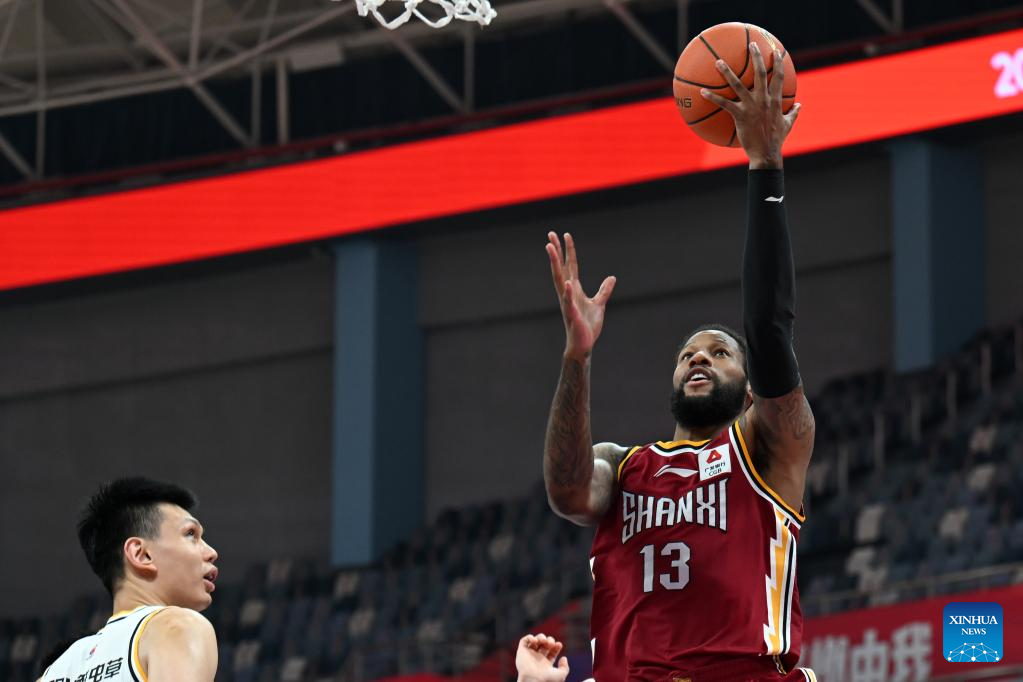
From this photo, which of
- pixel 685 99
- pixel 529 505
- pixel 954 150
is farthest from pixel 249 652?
pixel 685 99

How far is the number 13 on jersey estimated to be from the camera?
458 centimetres

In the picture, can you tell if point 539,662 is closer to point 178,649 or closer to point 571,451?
point 571,451

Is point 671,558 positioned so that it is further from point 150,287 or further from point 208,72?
point 150,287

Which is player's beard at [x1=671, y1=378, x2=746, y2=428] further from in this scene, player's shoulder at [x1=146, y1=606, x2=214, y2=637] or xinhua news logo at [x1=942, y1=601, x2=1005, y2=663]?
xinhua news logo at [x1=942, y1=601, x2=1005, y2=663]

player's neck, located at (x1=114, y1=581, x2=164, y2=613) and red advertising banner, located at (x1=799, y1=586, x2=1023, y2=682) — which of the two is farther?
red advertising banner, located at (x1=799, y1=586, x2=1023, y2=682)

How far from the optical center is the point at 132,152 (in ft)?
71.5

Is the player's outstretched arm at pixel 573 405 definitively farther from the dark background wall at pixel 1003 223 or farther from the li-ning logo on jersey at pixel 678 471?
the dark background wall at pixel 1003 223

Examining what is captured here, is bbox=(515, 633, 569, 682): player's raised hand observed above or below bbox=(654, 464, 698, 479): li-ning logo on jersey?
below

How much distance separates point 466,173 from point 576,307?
14.5 metres

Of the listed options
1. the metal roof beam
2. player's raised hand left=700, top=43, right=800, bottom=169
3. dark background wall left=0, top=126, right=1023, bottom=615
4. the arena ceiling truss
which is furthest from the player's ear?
the metal roof beam

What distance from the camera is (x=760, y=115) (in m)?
4.45

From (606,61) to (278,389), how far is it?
19.0 feet

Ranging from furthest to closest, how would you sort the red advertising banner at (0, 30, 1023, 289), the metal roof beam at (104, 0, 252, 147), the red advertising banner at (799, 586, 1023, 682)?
the metal roof beam at (104, 0, 252, 147) → the red advertising banner at (0, 30, 1023, 289) → the red advertising banner at (799, 586, 1023, 682)

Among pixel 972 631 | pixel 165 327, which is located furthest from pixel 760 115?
pixel 165 327
